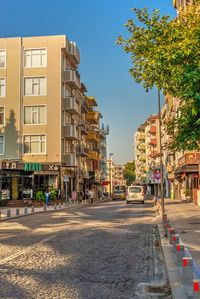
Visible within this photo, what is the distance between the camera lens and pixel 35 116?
51.6 m

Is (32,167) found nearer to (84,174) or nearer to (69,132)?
(69,132)

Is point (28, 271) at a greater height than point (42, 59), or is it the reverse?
point (42, 59)

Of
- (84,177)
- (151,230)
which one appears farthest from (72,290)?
(84,177)

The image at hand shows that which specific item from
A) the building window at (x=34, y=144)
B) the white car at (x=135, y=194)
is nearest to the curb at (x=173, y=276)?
the white car at (x=135, y=194)

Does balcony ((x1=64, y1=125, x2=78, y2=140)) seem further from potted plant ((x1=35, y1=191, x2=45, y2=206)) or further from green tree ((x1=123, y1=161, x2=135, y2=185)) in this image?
green tree ((x1=123, y1=161, x2=135, y2=185))

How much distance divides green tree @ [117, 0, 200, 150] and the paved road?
3.69 m

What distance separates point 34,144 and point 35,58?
9.97 meters

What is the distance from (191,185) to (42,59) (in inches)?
862

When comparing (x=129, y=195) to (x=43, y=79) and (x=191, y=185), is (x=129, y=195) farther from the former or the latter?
(x=43, y=79)

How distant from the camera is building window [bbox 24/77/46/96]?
170ft

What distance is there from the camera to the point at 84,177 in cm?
6831

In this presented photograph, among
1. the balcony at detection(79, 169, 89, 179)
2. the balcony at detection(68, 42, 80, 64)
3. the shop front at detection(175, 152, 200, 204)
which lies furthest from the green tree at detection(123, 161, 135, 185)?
the shop front at detection(175, 152, 200, 204)

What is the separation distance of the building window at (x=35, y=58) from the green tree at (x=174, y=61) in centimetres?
3728

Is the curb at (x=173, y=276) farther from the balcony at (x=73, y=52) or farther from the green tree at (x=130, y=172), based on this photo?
the green tree at (x=130, y=172)
